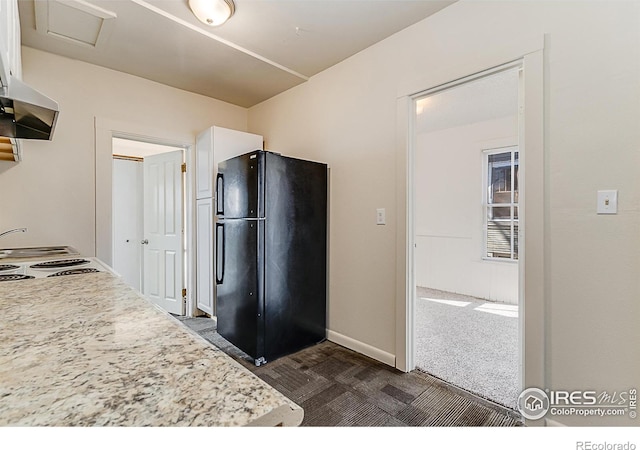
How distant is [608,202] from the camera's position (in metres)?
1.35

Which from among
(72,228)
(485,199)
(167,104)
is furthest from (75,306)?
(485,199)

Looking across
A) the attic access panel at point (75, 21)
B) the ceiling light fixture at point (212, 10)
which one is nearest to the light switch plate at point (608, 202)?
the ceiling light fixture at point (212, 10)

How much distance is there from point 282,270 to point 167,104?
2156mm

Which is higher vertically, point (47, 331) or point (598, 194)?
point (598, 194)

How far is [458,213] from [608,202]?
327cm

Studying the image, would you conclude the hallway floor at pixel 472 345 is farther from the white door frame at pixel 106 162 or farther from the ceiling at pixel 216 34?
the white door frame at pixel 106 162

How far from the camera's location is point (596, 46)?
1.39 m

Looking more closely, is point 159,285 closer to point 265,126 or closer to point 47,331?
point 265,126

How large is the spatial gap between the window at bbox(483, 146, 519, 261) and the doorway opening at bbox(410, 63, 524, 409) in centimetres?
1

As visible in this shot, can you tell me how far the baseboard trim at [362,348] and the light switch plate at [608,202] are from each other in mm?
1540

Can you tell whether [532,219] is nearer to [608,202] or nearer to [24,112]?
[608,202]

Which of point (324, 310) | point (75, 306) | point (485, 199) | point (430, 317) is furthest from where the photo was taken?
point (485, 199)

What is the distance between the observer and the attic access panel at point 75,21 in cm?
188

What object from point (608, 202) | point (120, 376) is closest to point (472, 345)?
point (608, 202)
